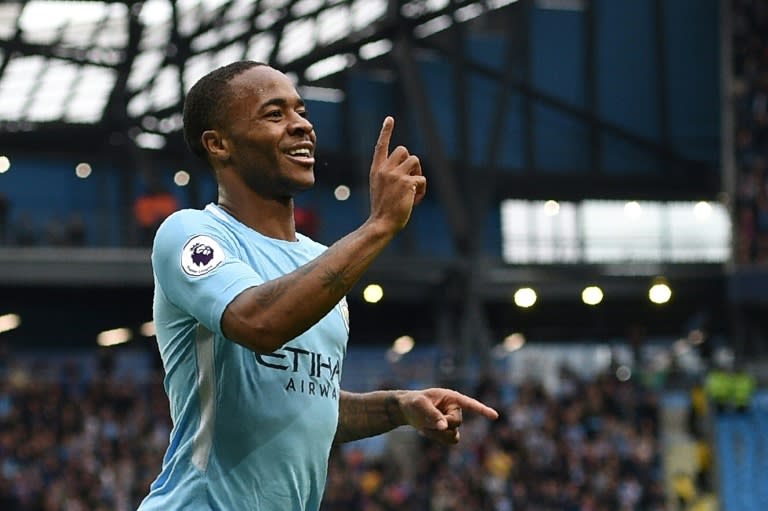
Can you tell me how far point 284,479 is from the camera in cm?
373

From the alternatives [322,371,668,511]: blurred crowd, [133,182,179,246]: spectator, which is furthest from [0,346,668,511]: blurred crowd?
[133,182,179,246]: spectator

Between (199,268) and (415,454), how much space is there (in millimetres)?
21690

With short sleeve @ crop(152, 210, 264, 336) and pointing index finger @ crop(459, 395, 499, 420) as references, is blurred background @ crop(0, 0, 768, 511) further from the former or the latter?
short sleeve @ crop(152, 210, 264, 336)

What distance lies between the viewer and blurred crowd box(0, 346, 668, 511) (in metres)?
21.7

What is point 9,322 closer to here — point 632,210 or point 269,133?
point 632,210

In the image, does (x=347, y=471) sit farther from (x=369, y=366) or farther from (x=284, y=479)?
(x=284, y=479)

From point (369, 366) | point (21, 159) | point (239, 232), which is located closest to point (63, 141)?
point (21, 159)

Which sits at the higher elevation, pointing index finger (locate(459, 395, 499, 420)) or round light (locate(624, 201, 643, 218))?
pointing index finger (locate(459, 395, 499, 420))

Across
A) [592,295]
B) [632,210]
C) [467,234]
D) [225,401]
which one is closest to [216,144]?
[225,401]

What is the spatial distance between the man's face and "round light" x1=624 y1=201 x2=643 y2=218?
33202 mm

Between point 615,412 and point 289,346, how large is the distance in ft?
69.3

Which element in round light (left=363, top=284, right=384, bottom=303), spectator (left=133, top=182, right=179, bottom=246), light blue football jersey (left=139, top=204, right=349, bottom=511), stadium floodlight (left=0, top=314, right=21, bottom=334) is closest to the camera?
light blue football jersey (left=139, top=204, right=349, bottom=511)

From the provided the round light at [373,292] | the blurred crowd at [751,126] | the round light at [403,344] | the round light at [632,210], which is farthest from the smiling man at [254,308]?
the round light at [632,210]

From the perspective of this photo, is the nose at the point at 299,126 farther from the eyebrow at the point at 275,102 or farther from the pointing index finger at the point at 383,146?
the pointing index finger at the point at 383,146
